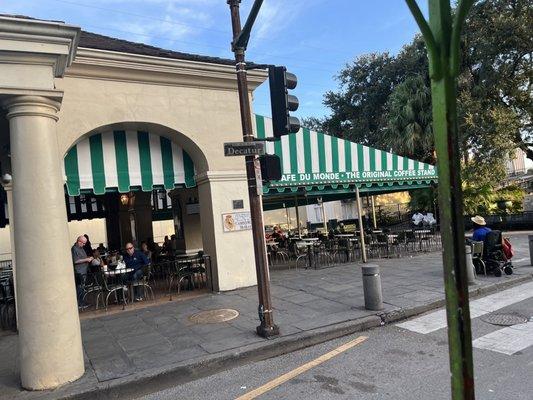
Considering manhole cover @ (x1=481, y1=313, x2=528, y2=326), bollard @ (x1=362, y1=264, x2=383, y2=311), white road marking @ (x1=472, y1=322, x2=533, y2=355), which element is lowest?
manhole cover @ (x1=481, y1=313, x2=528, y2=326)

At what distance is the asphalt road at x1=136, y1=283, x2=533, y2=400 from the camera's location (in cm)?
438

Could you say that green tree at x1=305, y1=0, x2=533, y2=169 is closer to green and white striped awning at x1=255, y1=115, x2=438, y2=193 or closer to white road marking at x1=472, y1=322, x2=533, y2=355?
green and white striped awning at x1=255, y1=115, x2=438, y2=193

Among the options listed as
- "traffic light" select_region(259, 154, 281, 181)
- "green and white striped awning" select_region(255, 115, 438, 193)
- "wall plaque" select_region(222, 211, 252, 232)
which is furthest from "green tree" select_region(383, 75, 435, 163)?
"traffic light" select_region(259, 154, 281, 181)

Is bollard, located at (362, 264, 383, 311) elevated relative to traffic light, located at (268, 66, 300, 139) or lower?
lower

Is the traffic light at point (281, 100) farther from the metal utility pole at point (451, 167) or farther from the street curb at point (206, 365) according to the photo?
the metal utility pole at point (451, 167)

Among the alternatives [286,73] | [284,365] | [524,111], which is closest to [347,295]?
[284,365]

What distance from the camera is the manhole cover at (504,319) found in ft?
21.3

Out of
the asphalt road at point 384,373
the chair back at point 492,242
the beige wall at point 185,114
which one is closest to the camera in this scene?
the asphalt road at point 384,373

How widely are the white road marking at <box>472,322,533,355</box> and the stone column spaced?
4976mm

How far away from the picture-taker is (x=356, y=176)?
12906 mm

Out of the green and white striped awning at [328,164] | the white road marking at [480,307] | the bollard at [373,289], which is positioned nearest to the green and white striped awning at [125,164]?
the green and white striped awning at [328,164]

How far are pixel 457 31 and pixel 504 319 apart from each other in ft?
21.3

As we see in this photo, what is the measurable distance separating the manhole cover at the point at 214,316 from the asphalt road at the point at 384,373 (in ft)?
6.36

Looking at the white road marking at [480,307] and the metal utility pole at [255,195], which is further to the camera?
the white road marking at [480,307]
